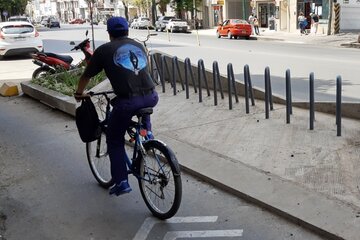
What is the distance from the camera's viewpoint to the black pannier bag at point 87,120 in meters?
4.80

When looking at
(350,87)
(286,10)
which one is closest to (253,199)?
(350,87)

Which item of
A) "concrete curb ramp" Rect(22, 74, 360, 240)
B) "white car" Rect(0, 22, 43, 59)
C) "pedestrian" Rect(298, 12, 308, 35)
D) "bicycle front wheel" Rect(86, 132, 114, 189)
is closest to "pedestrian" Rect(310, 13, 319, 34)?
Result: "pedestrian" Rect(298, 12, 308, 35)

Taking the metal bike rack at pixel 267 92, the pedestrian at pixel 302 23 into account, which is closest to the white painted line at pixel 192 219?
the metal bike rack at pixel 267 92

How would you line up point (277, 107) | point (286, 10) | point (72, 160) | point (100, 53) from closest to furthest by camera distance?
point (100, 53)
point (72, 160)
point (277, 107)
point (286, 10)

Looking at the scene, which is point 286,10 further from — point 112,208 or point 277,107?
point 112,208

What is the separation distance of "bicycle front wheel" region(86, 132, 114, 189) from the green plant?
445 cm

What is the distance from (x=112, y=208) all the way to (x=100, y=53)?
1.54 metres

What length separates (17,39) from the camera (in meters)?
21.2

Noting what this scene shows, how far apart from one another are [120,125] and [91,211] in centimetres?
95

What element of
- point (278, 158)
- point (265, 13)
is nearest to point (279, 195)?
point (278, 158)

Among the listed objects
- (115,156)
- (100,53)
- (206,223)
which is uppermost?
(100,53)

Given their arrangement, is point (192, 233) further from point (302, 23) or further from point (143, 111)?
point (302, 23)

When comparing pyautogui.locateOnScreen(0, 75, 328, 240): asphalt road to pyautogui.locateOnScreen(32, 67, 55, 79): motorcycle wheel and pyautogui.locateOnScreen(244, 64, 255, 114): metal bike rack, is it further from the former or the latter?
pyautogui.locateOnScreen(32, 67, 55, 79): motorcycle wheel

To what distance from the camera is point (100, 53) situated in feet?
13.9
